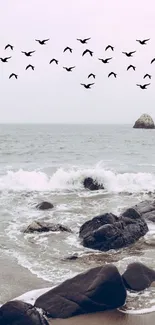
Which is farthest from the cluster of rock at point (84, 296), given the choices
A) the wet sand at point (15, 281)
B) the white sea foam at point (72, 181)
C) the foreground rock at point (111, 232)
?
the white sea foam at point (72, 181)

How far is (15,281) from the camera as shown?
1061cm

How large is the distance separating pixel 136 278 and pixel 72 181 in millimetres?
18289

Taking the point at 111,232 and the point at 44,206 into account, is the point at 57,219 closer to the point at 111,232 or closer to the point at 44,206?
the point at 44,206

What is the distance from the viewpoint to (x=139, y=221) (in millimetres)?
15430

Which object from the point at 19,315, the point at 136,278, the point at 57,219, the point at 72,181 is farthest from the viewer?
the point at 72,181

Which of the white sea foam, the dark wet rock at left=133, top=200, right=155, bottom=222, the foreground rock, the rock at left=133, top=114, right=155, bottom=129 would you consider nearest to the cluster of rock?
the foreground rock

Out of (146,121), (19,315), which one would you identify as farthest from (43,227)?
(146,121)

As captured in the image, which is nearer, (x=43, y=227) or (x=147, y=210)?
(x=43, y=227)

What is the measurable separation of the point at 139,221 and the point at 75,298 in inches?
270

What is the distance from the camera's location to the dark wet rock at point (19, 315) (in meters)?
8.18

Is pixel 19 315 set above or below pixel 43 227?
above

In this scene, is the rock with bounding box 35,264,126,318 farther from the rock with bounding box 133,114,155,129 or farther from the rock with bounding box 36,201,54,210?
the rock with bounding box 133,114,155,129

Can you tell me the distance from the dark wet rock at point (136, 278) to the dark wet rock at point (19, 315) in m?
2.60

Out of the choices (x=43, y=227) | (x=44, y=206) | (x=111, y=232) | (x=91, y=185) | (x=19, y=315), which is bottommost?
(x=91, y=185)
